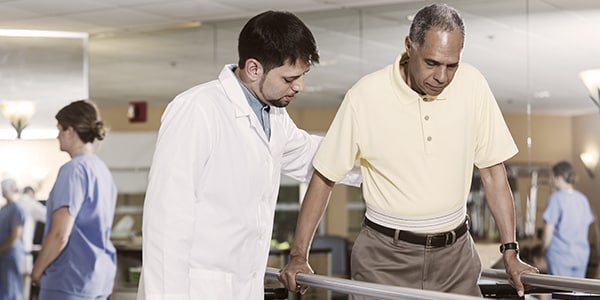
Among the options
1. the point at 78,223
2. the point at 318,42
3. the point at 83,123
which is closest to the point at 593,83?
the point at 318,42

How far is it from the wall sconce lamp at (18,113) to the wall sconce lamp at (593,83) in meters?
3.87

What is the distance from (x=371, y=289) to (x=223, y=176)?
0.48m

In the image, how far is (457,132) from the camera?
2.73 m

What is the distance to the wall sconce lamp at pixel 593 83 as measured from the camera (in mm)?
5914

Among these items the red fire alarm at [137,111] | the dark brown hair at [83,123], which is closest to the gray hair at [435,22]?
the dark brown hair at [83,123]

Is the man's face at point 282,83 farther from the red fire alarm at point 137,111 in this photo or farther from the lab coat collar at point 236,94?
the red fire alarm at point 137,111

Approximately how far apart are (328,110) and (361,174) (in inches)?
148

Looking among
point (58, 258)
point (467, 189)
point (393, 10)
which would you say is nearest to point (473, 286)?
point (467, 189)

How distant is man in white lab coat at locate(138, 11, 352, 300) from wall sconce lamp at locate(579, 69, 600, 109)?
3764 mm

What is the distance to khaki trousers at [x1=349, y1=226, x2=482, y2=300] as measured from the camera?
9.00 feet

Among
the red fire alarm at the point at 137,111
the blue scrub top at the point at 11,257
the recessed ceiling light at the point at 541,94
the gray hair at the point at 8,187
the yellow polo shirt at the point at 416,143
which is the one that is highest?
the recessed ceiling light at the point at 541,94

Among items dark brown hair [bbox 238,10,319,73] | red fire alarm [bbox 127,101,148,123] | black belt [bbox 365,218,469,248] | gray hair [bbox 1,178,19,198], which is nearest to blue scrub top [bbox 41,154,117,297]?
black belt [bbox 365,218,469,248]

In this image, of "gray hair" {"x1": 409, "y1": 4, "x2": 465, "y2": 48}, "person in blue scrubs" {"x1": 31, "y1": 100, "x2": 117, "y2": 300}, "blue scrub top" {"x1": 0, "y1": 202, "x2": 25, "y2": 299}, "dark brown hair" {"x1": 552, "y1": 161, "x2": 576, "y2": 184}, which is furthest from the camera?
"blue scrub top" {"x1": 0, "y1": 202, "x2": 25, "y2": 299}

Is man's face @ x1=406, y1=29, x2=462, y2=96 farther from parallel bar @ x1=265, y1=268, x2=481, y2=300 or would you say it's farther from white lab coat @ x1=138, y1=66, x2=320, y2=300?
parallel bar @ x1=265, y1=268, x2=481, y2=300
